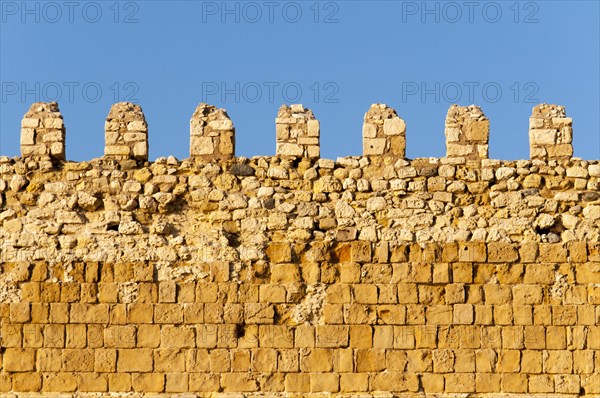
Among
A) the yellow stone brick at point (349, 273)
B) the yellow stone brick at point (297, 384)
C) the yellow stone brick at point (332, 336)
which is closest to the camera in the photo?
the yellow stone brick at point (297, 384)

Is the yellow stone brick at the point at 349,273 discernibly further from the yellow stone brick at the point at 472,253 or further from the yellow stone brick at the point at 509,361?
the yellow stone brick at the point at 509,361

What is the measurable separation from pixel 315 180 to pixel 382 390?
2.05 metres

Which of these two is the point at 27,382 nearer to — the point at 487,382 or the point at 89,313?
the point at 89,313

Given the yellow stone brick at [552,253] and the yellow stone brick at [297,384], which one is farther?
the yellow stone brick at [552,253]

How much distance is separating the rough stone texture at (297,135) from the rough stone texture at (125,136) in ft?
4.22

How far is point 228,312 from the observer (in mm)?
10570

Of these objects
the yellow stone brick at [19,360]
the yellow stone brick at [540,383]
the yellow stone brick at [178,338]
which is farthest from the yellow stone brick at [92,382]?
the yellow stone brick at [540,383]

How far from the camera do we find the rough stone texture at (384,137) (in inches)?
438

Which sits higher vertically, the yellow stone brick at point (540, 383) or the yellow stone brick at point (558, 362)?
the yellow stone brick at point (558, 362)

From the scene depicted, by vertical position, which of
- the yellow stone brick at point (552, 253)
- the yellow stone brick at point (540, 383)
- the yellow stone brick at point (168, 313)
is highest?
the yellow stone brick at point (552, 253)

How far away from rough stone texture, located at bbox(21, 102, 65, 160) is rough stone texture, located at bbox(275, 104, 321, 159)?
2078mm

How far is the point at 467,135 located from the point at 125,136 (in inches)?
128

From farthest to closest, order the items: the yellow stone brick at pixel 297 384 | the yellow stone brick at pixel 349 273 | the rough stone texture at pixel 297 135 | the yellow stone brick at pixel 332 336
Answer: the rough stone texture at pixel 297 135, the yellow stone brick at pixel 349 273, the yellow stone brick at pixel 332 336, the yellow stone brick at pixel 297 384

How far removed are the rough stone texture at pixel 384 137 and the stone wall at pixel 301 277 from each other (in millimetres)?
97
